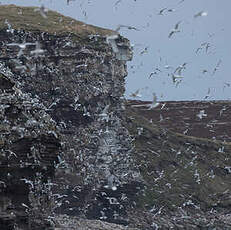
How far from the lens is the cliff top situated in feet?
324

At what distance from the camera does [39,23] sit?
103000 millimetres

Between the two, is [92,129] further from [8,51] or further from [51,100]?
[8,51]

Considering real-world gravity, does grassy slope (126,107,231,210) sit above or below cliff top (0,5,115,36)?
below

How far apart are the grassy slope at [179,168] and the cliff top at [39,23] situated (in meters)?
17.4

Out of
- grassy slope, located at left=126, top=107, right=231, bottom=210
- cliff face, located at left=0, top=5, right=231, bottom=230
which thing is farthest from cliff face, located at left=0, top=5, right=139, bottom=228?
grassy slope, located at left=126, top=107, right=231, bottom=210

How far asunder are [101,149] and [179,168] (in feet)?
53.3

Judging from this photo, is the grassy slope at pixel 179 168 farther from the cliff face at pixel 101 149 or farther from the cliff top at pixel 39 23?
the cliff top at pixel 39 23

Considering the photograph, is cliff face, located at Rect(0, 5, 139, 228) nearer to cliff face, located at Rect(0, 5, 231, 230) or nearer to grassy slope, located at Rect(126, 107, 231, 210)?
cliff face, located at Rect(0, 5, 231, 230)

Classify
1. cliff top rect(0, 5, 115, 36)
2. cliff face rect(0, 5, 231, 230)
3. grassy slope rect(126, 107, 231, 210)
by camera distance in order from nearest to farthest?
1. cliff face rect(0, 5, 231, 230)
2. cliff top rect(0, 5, 115, 36)
3. grassy slope rect(126, 107, 231, 210)

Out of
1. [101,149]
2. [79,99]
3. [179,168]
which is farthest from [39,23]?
[179,168]

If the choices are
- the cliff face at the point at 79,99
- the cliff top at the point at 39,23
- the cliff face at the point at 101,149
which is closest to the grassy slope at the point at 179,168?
the cliff face at the point at 101,149

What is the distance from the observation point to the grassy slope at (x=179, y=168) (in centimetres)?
9901

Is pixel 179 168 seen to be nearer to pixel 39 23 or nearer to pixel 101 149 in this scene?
pixel 101 149

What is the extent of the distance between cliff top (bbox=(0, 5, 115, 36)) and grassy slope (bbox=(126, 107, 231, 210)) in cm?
1736
